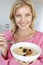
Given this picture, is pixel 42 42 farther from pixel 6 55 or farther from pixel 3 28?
pixel 3 28

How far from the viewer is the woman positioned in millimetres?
917

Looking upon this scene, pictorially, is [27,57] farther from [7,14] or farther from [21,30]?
[7,14]

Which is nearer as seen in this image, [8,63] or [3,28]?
[8,63]

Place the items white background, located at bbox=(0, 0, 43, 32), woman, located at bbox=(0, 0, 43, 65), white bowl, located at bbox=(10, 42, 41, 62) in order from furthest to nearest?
white background, located at bbox=(0, 0, 43, 32) < woman, located at bbox=(0, 0, 43, 65) < white bowl, located at bbox=(10, 42, 41, 62)

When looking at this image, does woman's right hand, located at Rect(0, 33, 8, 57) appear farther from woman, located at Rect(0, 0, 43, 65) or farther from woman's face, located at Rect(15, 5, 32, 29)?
woman's face, located at Rect(15, 5, 32, 29)

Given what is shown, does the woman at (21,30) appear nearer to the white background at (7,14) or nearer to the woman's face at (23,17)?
the woman's face at (23,17)

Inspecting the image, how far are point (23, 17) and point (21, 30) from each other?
0.10 metres

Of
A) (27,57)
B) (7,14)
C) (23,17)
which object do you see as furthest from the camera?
(7,14)

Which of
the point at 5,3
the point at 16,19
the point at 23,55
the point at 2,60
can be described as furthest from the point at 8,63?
the point at 5,3

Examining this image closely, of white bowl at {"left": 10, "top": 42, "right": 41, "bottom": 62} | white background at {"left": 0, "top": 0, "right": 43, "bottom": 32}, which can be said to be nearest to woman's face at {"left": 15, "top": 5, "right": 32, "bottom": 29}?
white bowl at {"left": 10, "top": 42, "right": 41, "bottom": 62}

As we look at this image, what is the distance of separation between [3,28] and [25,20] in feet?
1.23

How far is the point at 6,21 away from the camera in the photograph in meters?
1.32

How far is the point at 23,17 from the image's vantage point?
0.97 metres

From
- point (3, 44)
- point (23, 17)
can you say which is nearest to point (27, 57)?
point (3, 44)
